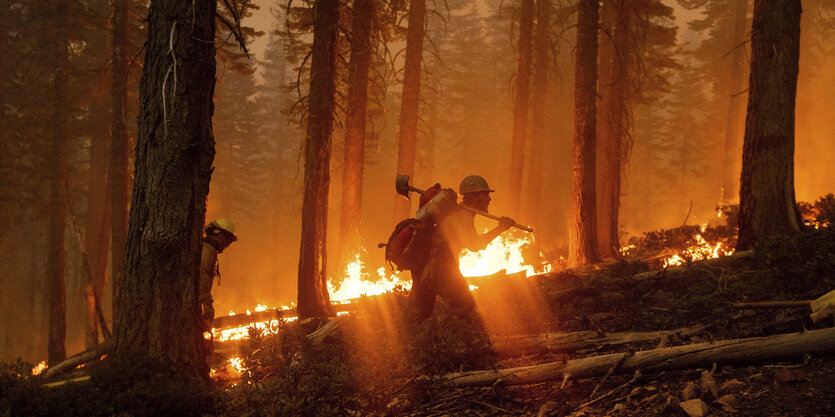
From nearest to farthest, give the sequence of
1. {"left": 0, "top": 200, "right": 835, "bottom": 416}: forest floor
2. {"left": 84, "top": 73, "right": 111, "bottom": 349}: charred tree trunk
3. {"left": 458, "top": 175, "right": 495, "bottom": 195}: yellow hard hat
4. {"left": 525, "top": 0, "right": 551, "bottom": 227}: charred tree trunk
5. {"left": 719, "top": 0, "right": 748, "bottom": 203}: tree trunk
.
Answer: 1. {"left": 0, "top": 200, "right": 835, "bottom": 416}: forest floor
2. {"left": 458, "top": 175, "right": 495, "bottom": 195}: yellow hard hat
3. {"left": 84, "top": 73, "right": 111, "bottom": 349}: charred tree trunk
4. {"left": 525, "top": 0, "right": 551, "bottom": 227}: charred tree trunk
5. {"left": 719, "top": 0, "right": 748, "bottom": 203}: tree trunk

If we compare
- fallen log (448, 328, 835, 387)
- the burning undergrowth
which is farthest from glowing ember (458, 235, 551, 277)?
fallen log (448, 328, 835, 387)

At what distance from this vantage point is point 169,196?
14.4 feet

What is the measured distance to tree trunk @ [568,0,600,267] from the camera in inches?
454

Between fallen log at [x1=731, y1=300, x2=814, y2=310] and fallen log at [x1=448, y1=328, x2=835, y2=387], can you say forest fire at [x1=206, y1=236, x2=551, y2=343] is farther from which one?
fallen log at [x1=448, y1=328, x2=835, y2=387]

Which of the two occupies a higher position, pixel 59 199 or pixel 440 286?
pixel 59 199

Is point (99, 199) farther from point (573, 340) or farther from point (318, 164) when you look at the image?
point (573, 340)

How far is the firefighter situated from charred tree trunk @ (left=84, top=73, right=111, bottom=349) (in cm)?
1309

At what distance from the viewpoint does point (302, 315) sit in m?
8.59

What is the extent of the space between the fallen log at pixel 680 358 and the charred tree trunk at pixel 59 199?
15.7 meters

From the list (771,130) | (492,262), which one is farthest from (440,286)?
(492,262)

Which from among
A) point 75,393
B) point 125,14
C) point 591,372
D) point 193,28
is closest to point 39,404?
point 75,393

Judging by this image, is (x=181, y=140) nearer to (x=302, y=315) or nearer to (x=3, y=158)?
(x=302, y=315)

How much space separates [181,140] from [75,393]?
2.27 meters

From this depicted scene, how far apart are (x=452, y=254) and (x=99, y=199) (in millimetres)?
19600
